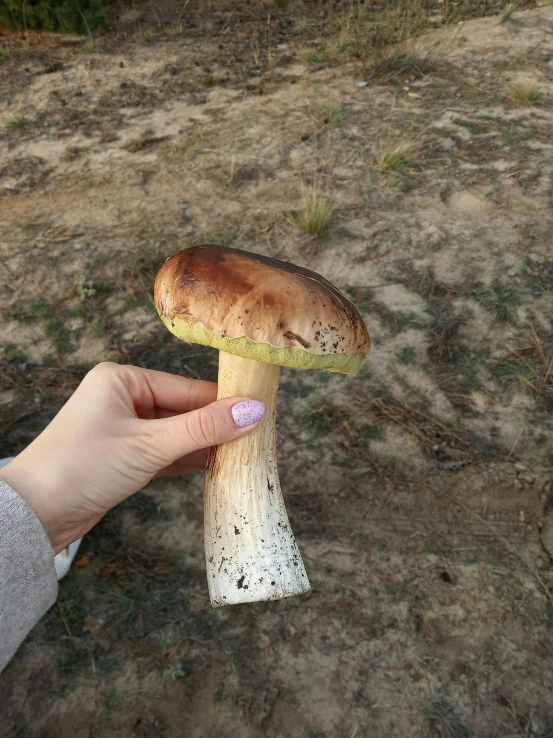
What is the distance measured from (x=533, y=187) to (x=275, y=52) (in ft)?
15.1

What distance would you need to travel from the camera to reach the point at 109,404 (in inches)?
78.7

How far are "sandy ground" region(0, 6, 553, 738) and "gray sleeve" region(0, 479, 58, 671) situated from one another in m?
1.14

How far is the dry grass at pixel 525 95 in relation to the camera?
5.95 meters

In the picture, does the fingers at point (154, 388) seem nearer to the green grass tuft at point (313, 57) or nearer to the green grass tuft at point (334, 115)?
the green grass tuft at point (334, 115)

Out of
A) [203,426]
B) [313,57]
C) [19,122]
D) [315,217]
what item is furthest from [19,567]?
[313,57]

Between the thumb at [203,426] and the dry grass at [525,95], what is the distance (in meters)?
5.97

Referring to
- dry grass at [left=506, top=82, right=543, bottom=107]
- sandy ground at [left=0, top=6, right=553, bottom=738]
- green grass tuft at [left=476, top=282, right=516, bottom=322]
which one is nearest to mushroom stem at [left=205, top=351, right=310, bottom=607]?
sandy ground at [left=0, top=6, right=553, bottom=738]

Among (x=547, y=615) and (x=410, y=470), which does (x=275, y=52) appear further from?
(x=547, y=615)

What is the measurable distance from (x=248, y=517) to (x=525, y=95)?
20.4 feet

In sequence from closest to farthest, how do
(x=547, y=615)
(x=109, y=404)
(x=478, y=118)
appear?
(x=109, y=404)
(x=547, y=615)
(x=478, y=118)

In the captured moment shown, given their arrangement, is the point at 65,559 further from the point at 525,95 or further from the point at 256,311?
the point at 525,95

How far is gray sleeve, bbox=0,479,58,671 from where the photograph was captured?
1669mm

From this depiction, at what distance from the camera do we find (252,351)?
167 cm

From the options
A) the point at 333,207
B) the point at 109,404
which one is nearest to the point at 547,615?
the point at 109,404
